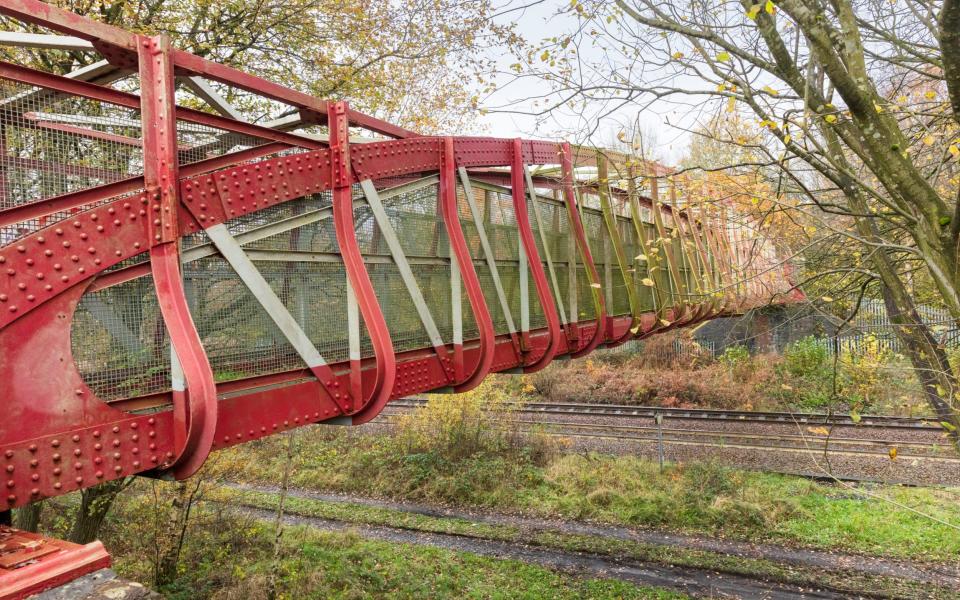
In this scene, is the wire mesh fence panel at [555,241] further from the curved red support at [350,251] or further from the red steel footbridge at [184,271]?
the curved red support at [350,251]

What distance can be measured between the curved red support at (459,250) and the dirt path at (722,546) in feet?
29.9

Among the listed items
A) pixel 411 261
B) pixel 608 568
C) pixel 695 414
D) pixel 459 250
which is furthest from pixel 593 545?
pixel 411 261

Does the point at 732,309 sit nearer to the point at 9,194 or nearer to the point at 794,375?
the point at 794,375

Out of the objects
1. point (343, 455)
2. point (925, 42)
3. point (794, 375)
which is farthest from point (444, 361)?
Result: point (794, 375)

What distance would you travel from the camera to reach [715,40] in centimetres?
468

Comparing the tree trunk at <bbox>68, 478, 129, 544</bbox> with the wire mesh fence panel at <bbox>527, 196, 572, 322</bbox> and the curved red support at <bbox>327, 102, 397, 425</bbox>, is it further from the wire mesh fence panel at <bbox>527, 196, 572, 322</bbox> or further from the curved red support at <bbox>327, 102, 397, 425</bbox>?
the wire mesh fence panel at <bbox>527, 196, 572, 322</bbox>

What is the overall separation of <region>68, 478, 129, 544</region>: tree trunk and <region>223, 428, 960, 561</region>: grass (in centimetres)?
372

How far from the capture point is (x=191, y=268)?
3.83 m

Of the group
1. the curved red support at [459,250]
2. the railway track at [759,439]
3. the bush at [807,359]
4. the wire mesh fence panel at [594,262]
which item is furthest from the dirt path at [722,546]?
the bush at [807,359]

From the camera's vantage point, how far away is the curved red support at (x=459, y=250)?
19.2 feet

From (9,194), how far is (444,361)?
3.45 metres

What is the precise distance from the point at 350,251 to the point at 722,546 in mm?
11334

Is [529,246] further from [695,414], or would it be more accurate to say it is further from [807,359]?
[807,359]

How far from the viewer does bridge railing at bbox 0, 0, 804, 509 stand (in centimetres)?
304
